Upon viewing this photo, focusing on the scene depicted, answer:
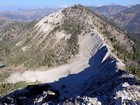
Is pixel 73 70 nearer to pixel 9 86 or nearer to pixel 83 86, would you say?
pixel 9 86

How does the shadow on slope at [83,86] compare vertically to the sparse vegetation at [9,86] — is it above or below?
above

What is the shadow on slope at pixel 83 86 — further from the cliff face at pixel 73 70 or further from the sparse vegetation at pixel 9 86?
the sparse vegetation at pixel 9 86

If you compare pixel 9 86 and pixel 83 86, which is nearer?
pixel 83 86

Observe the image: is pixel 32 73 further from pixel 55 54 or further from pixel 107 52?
pixel 107 52

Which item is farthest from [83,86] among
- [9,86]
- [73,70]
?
[9,86]

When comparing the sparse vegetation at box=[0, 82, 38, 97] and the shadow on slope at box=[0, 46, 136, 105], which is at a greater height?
the shadow on slope at box=[0, 46, 136, 105]

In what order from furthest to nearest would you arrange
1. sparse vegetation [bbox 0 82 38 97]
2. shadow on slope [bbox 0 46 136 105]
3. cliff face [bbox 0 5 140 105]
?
1. sparse vegetation [bbox 0 82 38 97]
2. cliff face [bbox 0 5 140 105]
3. shadow on slope [bbox 0 46 136 105]

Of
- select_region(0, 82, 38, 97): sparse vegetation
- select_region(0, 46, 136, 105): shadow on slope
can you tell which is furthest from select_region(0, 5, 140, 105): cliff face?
select_region(0, 82, 38, 97): sparse vegetation

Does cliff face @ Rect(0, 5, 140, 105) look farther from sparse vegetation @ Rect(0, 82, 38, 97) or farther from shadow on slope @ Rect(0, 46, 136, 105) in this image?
sparse vegetation @ Rect(0, 82, 38, 97)

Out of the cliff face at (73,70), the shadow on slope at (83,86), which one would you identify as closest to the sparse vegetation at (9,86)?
the cliff face at (73,70)
